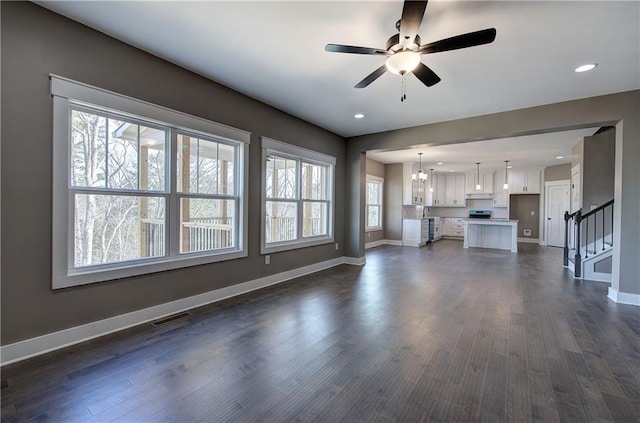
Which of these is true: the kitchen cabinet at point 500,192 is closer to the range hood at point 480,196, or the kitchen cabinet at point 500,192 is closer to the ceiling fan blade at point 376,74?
the range hood at point 480,196

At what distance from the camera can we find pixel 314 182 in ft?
18.8

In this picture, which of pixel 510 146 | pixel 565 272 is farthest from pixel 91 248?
pixel 510 146

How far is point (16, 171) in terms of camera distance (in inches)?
86.7

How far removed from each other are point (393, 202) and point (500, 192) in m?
4.11

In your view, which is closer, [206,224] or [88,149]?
[88,149]

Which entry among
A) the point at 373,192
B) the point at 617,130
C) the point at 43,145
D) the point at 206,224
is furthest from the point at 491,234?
the point at 43,145

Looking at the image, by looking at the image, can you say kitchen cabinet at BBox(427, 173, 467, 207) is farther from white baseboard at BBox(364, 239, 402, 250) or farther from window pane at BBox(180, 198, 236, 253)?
window pane at BBox(180, 198, 236, 253)

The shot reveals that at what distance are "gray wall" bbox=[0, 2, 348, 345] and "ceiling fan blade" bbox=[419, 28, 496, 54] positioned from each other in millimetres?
2663

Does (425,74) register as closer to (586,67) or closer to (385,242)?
(586,67)

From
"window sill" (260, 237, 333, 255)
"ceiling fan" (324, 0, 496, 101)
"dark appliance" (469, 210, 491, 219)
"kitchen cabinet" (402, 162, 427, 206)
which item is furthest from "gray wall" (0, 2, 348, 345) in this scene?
"dark appliance" (469, 210, 491, 219)

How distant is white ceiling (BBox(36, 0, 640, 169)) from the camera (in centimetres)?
225

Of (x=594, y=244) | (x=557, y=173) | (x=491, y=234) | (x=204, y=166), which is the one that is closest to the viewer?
(x=204, y=166)

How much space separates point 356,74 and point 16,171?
324cm

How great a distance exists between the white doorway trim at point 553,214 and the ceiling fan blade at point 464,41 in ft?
31.5
